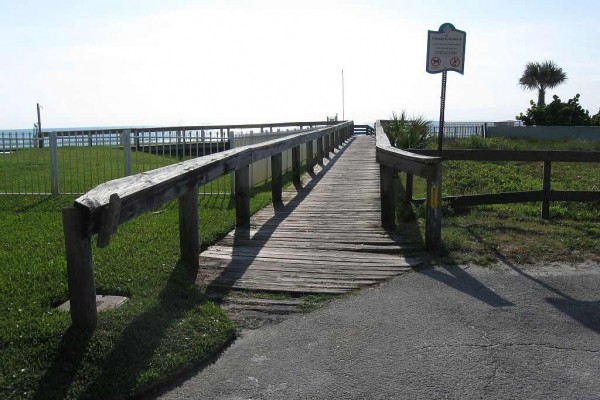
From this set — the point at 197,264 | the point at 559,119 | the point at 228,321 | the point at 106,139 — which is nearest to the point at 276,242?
the point at 197,264

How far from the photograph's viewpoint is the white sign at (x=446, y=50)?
920 centimetres

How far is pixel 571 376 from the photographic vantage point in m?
3.89

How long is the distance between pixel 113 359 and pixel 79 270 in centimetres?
61

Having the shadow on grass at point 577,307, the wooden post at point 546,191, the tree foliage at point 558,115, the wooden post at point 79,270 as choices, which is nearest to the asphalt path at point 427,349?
the shadow on grass at point 577,307

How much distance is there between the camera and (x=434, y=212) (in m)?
6.94

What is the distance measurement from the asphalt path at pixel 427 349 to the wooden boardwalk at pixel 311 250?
0.59 meters

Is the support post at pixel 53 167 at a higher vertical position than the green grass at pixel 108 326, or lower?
higher

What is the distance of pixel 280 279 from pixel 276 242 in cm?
160

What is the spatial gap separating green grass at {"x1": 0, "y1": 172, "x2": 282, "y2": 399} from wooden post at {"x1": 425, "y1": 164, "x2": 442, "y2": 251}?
240 cm

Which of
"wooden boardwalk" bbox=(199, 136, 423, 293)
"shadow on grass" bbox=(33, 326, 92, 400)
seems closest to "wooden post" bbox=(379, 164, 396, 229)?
"wooden boardwalk" bbox=(199, 136, 423, 293)

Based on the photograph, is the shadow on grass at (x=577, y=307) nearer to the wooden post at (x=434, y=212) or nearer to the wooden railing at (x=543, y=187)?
the wooden post at (x=434, y=212)

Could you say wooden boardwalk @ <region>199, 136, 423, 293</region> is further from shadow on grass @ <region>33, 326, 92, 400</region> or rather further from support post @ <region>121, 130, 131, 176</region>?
support post @ <region>121, 130, 131, 176</region>

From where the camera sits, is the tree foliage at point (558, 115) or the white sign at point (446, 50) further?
the tree foliage at point (558, 115)

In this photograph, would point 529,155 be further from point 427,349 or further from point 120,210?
point 120,210
